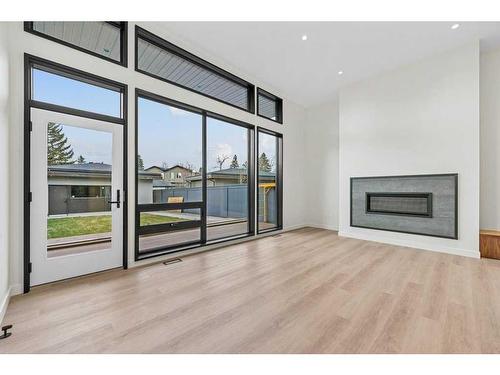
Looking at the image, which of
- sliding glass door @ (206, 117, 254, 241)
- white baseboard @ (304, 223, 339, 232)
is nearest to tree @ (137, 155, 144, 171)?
sliding glass door @ (206, 117, 254, 241)

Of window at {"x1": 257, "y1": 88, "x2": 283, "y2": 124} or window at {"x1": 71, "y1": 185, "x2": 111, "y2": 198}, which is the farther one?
window at {"x1": 257, "y1": 88, "x2": 283, "y2": 124}

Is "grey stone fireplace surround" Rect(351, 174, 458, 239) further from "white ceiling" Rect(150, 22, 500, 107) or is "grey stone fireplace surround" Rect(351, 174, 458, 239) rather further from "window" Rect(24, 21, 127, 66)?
"window" Rect(24, 21, 127, 66)

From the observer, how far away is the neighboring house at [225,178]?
160 inches

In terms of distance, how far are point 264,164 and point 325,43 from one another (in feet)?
8.76

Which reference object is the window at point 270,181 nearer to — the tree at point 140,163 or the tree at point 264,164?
the tree at point 264,164

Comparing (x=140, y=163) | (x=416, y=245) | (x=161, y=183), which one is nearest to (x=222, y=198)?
(x=161, y=183)

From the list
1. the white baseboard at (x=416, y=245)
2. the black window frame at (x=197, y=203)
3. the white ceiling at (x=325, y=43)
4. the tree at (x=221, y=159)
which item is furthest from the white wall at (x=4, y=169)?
the white baseboard at (x=416, y=245)

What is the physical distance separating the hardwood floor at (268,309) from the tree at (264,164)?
2.55 meters

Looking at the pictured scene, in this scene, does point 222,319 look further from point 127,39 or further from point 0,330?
point 127,39

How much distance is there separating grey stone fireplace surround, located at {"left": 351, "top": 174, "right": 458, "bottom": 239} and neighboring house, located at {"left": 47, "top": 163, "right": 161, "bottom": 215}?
478 centimetres

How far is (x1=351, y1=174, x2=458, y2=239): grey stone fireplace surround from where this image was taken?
13.0 ft

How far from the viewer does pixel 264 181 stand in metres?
5.59

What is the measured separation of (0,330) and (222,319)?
5.59 feet
